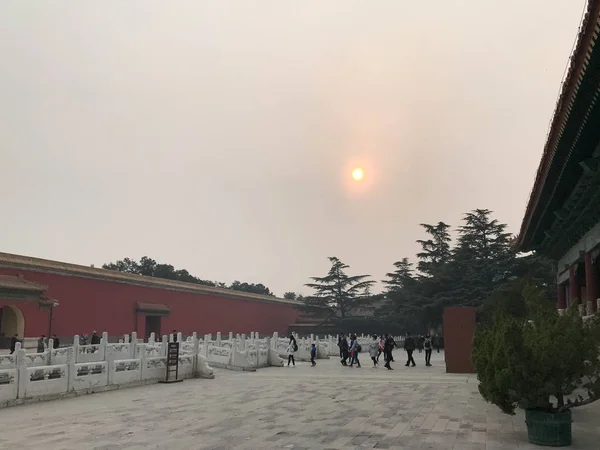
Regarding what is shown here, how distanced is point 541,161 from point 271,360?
14407 millimetres

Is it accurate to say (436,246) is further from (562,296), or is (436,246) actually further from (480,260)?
(562,296)

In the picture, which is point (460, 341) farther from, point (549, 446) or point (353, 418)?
point (549, 446)

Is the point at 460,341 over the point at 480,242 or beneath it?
beneath

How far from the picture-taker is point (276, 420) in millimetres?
8016

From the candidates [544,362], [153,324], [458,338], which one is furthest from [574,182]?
[153,324]

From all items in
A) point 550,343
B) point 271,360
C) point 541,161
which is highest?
point 541,161

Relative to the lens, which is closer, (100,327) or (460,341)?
(460,341)

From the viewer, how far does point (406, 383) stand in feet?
44.4

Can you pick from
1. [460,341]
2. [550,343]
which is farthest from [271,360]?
[550,343]

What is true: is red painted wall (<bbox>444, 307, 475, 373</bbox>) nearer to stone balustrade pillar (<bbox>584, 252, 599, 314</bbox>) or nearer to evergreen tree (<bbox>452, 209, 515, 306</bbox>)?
Answer: stone balustrade pillar (<bbox>584, 252, 599, 314</bbox>)

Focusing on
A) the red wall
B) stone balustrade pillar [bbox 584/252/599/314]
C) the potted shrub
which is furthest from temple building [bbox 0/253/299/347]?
the potted shrub

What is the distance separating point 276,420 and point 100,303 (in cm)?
2176

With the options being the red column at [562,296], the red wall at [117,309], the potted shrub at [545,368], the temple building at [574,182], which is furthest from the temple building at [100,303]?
the potted shrub at [545,368]

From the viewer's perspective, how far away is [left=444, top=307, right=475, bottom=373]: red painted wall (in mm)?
16406
